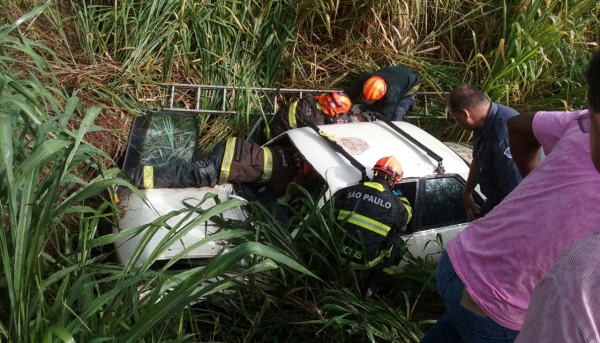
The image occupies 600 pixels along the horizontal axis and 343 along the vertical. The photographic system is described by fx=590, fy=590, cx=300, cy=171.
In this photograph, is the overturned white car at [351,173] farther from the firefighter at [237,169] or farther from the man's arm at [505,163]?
the man's arm at [505,163]

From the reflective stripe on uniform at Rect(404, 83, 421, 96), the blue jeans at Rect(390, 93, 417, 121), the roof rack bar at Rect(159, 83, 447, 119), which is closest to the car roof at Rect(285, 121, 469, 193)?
the blue jeans at Rect(390, 93, 417, 121)

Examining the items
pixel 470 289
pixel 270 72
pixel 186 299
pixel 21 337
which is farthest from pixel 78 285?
pixel 270 72

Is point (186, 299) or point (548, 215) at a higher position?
point (548, 215)

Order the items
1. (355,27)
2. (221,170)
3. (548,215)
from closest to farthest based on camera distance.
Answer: (548,215) → (221,170) → (355,27)

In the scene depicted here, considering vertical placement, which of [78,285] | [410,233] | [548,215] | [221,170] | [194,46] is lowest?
[410,233]

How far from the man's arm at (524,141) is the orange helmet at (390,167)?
1178 mm

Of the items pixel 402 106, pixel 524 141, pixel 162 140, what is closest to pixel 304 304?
pixel 524 141

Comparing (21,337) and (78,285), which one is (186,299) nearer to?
(78,285)

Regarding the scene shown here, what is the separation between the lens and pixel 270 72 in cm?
608

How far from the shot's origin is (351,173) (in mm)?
3939

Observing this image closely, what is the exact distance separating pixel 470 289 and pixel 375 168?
6.19ft

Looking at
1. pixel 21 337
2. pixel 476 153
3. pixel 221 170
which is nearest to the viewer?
pixel 21 337

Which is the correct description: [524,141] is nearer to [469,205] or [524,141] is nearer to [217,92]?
[469,205]

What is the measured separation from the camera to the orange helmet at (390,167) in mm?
3740
